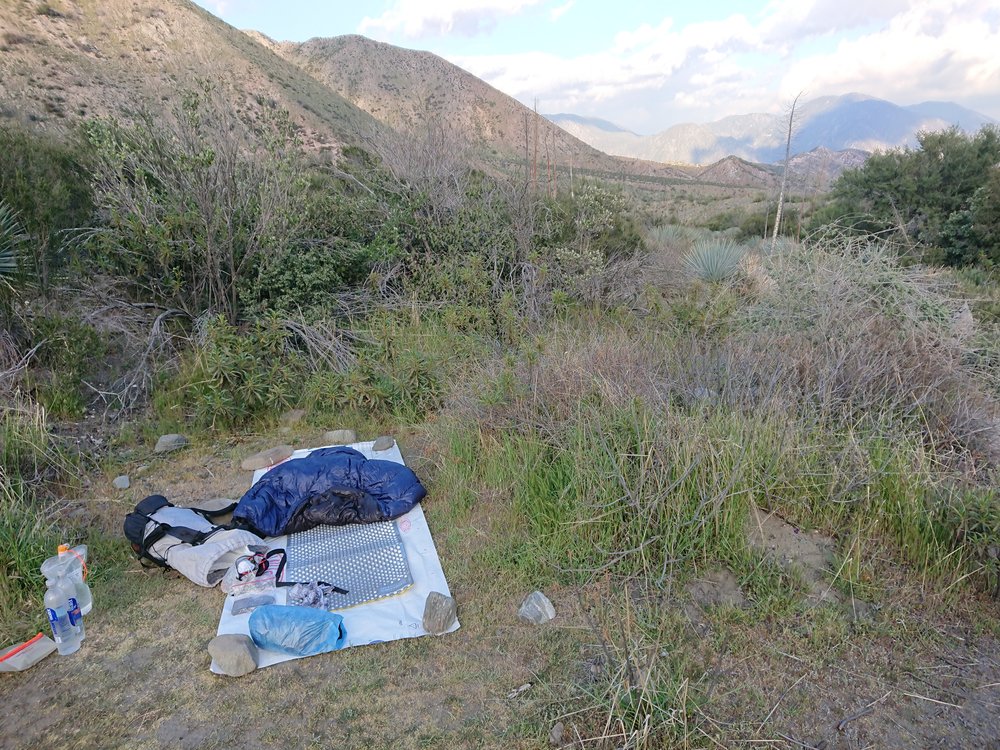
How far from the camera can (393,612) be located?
2.78m

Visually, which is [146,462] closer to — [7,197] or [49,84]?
[7,197]

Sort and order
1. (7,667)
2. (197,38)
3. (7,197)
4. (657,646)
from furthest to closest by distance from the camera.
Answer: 1. (197,38)
2. (7,197)
3. (7,667)
4. (657,646)

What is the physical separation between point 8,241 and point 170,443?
A: 7.26 feet

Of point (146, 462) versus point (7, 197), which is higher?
point (7, 197)

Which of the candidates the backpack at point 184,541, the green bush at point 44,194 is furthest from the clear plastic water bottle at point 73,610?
the green bush at point 44,194

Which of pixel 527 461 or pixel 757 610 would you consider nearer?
pixel 757 610

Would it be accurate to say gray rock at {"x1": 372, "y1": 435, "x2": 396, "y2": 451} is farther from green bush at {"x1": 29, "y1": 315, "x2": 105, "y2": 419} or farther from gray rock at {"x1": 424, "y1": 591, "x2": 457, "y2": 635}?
green bush at {"x1": 29, "y1": 315, "x2": 105, "y2": 419}

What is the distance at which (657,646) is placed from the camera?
231cm

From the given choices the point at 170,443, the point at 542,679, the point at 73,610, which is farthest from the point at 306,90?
the point at 542,679

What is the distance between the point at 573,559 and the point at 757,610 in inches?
32.1

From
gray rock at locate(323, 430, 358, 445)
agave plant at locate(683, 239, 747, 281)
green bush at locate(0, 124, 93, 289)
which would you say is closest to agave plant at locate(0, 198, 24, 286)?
Result: green bush at locate(0, 124, 93, 289)

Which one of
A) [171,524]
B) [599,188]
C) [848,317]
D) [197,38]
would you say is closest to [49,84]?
[197,38]

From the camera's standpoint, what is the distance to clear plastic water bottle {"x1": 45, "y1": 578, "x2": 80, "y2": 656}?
257 centimetres

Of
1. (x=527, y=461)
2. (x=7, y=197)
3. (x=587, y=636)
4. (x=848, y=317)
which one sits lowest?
(x=587, y=636)
